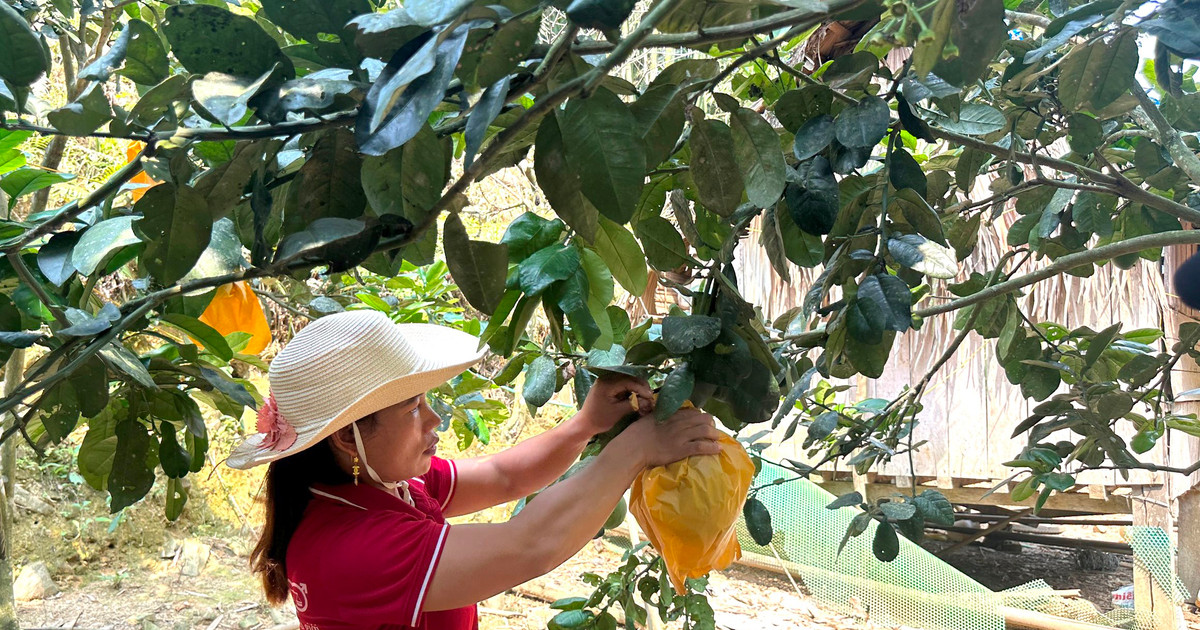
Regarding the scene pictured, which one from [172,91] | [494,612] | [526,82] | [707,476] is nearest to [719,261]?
[707,476]

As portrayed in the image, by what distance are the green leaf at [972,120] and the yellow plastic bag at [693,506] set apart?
41cm

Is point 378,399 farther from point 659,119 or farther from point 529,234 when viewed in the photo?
point 659,119

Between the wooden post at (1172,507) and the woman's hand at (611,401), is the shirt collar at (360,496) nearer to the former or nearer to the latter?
the woman's hand at (611,401)

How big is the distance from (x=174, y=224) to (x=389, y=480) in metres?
0.79

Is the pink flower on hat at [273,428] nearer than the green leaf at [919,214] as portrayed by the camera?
No

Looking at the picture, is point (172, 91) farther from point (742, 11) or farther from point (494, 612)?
point (494, 612)

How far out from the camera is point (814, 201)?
748mm

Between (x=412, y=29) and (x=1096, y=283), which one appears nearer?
(x=412, y=29)

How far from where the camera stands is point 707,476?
919 mm

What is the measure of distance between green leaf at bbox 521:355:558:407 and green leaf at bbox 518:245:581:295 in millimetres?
344

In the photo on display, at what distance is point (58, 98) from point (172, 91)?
4718 millimetres

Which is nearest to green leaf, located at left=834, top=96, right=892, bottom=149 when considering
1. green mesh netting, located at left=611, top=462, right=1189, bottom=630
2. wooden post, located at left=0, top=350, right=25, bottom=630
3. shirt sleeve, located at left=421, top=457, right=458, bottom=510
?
shirt sleeve, located at left=421, top=457, right=458, bottom=510

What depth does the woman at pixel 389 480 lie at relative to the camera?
3.42 feet

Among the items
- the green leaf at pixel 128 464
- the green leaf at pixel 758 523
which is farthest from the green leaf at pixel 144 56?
the green leaf at pixel 758 523
